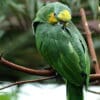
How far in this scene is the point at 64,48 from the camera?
194 cm

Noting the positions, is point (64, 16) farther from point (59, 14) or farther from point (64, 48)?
point (64, 48)

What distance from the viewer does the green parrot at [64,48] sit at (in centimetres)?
188

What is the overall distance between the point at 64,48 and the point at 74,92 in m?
0.16

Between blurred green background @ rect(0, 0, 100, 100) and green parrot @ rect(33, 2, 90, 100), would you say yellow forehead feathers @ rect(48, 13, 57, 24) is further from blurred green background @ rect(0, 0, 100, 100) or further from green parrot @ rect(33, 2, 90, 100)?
blurred green background @ rect(0, 0, 100, 100)

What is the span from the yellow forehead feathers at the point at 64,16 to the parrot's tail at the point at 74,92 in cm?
29

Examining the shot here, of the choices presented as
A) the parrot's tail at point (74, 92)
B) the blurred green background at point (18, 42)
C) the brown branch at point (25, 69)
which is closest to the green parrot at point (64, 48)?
the parrot's tail at point (74, 92)

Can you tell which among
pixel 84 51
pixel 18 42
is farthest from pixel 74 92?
pixel 18 42

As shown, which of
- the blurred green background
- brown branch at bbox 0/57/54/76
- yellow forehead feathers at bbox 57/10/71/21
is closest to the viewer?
brown branch at bbox 0/57/54/76

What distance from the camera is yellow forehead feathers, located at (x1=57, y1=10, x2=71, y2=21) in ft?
5.73

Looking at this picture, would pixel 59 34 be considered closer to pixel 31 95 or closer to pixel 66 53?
pixel 66 53

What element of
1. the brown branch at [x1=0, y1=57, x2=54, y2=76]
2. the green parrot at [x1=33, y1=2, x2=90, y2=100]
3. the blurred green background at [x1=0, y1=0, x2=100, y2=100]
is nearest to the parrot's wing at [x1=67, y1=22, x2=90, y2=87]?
the green parrot at [x1=33, y1=2, x2=90, y2=100]

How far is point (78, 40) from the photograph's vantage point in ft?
6.32

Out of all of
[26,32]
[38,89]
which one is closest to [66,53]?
[38,89]

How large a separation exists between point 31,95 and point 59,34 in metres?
0.76
